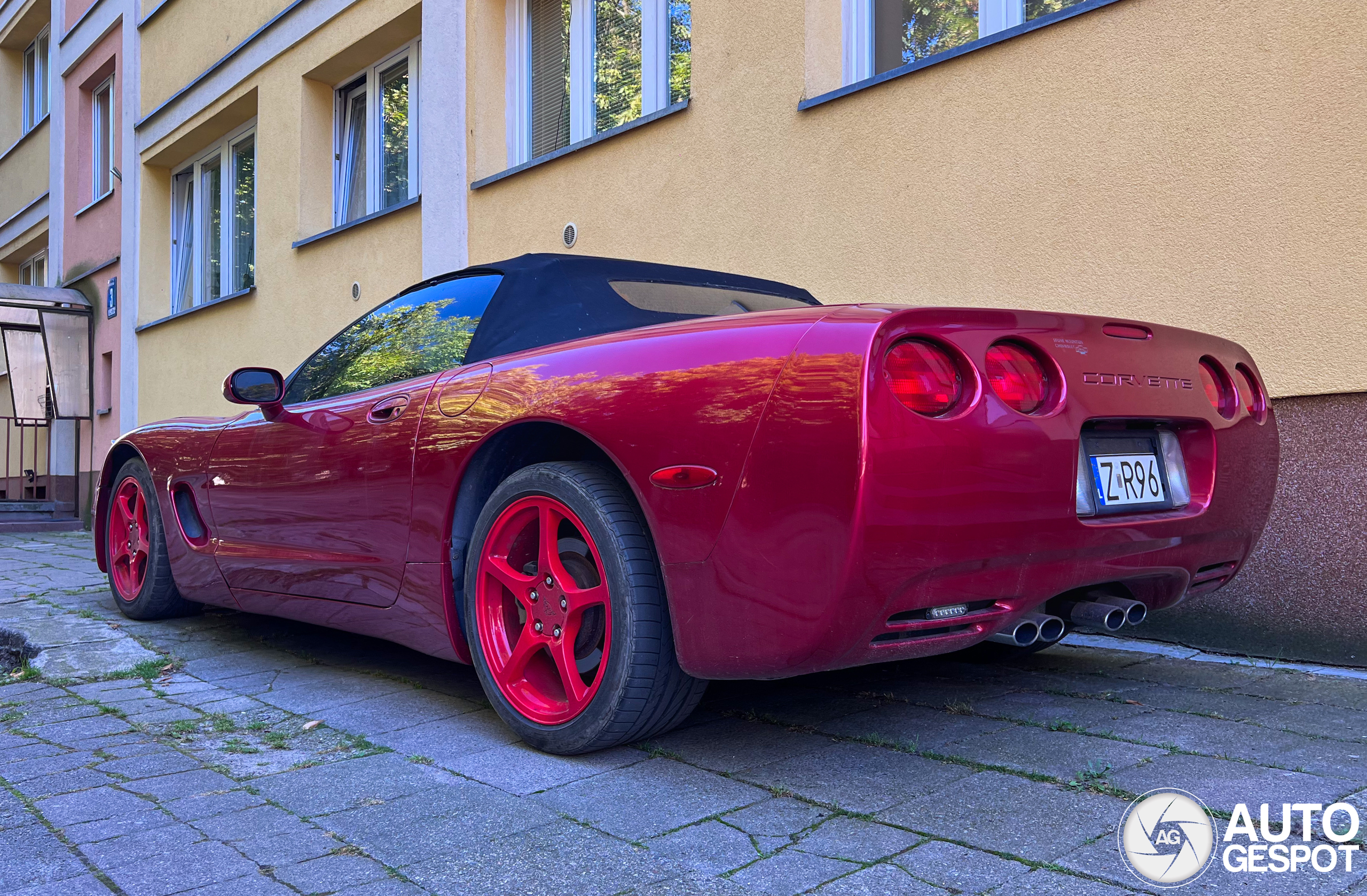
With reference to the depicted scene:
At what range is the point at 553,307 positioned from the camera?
313cm

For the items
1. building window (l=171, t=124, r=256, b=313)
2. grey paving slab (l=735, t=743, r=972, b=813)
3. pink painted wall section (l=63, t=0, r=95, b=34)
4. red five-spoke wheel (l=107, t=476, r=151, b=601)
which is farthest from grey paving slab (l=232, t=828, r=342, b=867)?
pink painted wall section (l=63, t=0, r=95, b=34)

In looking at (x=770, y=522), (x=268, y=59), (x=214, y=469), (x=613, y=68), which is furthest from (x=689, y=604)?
(x=268, y=59)

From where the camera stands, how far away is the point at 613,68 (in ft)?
23.6

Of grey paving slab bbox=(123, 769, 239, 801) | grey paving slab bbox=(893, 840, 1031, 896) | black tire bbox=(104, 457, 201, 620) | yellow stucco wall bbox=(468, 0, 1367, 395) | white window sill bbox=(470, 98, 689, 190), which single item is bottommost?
grey paving slab bbox=(123, 769, 239, 801)

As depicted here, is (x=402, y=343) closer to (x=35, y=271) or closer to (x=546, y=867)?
(x=546, y=867)

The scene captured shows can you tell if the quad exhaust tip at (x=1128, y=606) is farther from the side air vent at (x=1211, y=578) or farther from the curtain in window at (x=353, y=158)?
the curtain in window at (x=353, y=158)

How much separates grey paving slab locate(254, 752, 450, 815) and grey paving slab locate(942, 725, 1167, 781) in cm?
121

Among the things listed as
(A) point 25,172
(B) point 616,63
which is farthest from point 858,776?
(A) point 25,172

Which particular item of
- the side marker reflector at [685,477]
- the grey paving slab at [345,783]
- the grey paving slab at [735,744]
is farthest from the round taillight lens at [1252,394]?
the grey paving slab at [345,783]

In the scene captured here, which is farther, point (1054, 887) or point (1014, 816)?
point (1014, 816)

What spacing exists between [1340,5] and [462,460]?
125 inches

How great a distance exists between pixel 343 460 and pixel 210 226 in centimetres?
1037

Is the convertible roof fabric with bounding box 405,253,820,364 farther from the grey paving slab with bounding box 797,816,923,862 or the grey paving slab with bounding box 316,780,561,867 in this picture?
the grey paving slab with bounding box 797,816,923,862

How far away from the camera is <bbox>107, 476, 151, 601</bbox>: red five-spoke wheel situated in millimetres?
4676
